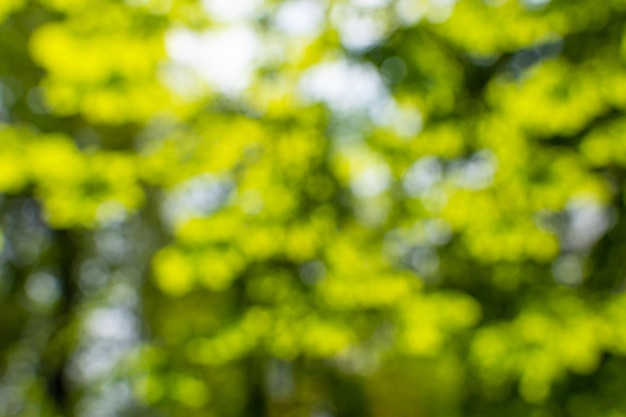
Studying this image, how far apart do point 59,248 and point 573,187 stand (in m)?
8.09

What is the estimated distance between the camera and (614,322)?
11.8ft

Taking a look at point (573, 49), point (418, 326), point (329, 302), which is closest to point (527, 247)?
point (418, 326)

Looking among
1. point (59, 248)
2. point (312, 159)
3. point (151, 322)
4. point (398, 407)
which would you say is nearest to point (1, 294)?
point (59, 248)

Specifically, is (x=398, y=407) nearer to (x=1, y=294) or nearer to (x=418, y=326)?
(x=1, y=294)

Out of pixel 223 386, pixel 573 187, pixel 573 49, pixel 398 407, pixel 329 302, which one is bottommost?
pixel 398 407

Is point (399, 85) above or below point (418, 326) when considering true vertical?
above

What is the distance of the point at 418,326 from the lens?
145 inches

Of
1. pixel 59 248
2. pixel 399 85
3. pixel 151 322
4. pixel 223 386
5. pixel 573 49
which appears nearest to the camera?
pixel 399 85

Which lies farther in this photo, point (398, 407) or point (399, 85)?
point (398, 407)

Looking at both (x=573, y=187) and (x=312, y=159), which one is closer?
(x=573, y=187)

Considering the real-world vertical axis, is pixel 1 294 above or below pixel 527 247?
above

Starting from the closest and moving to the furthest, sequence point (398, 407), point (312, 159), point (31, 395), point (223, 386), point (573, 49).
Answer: point (312, 159) → point (573, 49) → point (31, 395) → point (223, 386) → point (398, 407)

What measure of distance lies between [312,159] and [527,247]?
3.69 feet

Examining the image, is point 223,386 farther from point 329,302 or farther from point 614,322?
point 614,322
